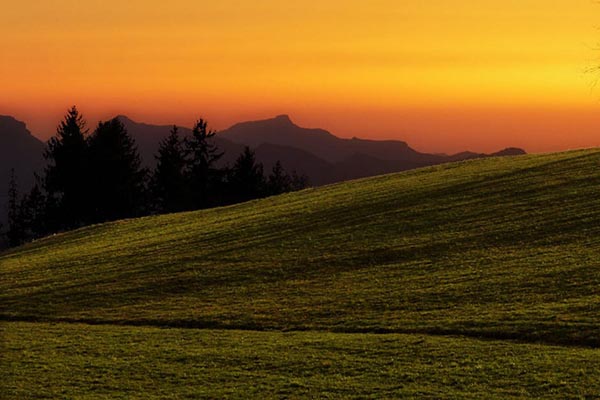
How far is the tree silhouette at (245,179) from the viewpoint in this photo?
5423 inches

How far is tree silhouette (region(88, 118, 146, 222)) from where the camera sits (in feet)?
412

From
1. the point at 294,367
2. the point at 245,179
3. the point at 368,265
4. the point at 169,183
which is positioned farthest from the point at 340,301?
the point at 245,179

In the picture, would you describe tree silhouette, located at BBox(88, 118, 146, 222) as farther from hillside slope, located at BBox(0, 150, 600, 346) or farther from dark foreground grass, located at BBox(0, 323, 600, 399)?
dark foreground grass, located at BBox(0, 323, 600, 399)

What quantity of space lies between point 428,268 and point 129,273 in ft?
55.1

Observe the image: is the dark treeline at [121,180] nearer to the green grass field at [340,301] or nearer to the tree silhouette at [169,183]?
the tree silhouette at [169,183]

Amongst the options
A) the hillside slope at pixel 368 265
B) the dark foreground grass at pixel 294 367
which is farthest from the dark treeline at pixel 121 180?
the dark foreground grass at pixel 294 367

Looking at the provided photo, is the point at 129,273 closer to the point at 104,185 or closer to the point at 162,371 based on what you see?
the point at 162,371

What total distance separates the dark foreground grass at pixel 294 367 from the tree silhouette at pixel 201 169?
4180 inches

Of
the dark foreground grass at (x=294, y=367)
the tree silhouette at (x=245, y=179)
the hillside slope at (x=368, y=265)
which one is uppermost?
the tree silhouette at (x=245, y=179)

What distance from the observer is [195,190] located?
138 meters

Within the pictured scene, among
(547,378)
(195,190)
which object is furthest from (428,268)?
(195,190)

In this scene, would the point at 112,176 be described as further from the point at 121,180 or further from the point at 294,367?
the point at 294,367

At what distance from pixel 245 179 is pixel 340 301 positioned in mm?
105095

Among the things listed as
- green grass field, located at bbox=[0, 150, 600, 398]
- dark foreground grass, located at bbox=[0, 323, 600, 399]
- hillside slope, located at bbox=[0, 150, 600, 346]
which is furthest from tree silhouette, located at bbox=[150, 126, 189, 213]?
dark foreground grass, located at bbox=[0, 323, 600, 399]
